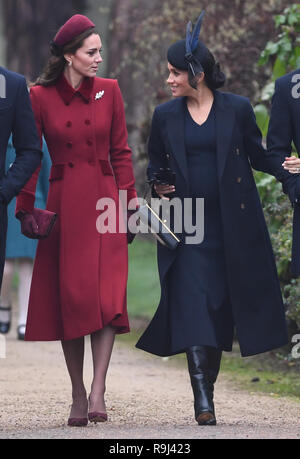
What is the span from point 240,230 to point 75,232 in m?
0.80

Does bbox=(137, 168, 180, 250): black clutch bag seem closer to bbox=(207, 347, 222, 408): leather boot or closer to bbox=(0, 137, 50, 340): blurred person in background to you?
bbox=(207, 347, 222, 408): leather boot

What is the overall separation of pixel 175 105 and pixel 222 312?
41.1 inches

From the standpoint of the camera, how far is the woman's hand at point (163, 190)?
22.3ft

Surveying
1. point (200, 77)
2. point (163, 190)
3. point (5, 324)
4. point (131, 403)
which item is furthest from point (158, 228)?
point (5, 324)

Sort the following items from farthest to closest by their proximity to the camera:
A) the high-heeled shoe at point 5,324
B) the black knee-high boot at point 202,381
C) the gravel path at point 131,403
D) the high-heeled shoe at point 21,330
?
the high-heeled shoe at point 5,324
the high-heeled shoe at point 21,330
the black knee-high boot at point 202,381
the gravel path at point 131,403

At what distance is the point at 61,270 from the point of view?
672cm

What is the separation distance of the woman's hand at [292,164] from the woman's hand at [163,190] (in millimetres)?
597

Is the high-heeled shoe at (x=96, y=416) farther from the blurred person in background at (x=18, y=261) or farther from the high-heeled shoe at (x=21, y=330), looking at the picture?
the high-heeled shoe at (x=21, y=330)

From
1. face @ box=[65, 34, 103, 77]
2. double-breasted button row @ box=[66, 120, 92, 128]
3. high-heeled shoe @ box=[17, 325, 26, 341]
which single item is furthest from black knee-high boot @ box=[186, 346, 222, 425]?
high-heeled shoe @ box=[17, 325, 26, 341]

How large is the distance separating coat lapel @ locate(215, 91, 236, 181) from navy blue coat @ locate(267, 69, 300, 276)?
224 millimetres

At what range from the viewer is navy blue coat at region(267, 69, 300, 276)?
6.55 m

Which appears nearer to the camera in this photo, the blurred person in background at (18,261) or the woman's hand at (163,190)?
the woman's hand at (163,190)

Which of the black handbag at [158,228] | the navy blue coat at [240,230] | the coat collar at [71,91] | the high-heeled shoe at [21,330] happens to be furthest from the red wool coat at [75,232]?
the high-heeled shoe at [21,330]

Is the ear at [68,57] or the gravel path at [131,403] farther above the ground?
the ear at [68,57]
